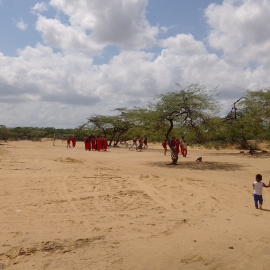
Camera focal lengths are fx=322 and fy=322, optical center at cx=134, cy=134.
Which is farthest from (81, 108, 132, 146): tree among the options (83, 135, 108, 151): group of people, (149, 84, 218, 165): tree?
(149, 84, 218, 165): tree

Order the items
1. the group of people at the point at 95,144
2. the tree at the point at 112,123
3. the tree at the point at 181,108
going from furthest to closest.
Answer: the tree at the point at 112,123 < the group of people at the point at 95,144 < the tree at the point at 181,108

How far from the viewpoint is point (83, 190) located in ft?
34.0

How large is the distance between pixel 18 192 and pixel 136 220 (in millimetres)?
4275

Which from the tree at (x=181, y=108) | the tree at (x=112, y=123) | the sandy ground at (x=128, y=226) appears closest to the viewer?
the sandy ground at (x=128, y=226)

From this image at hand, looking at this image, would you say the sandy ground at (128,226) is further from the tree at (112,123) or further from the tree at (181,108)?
the tree at (112,123)

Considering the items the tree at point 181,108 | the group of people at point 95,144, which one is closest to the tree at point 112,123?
the group of people at point 95,144

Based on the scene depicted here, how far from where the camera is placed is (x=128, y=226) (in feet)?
22.6

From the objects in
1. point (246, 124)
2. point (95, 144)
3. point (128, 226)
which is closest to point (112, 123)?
point (95, 144)

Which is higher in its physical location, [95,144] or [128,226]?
[95,144]

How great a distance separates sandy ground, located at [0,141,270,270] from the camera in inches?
205

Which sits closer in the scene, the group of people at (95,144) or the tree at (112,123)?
the group of people at (95,144)

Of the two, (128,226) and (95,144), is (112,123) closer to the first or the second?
(95,144)

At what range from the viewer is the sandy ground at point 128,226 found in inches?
205

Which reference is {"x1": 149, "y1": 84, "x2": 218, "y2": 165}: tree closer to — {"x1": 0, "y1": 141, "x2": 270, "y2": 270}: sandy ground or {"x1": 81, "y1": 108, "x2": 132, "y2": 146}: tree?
{"x1": 0, "y1": 141, "x2": 270, "y2": 270}: sandy ground
